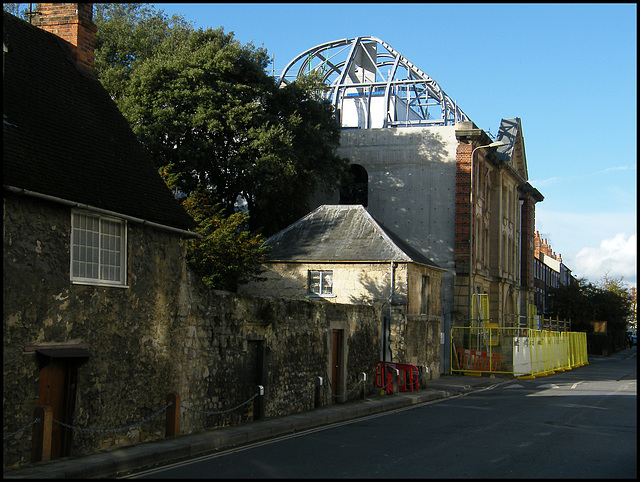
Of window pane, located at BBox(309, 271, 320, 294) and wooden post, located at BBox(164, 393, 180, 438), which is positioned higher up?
window pane, located at BBox(309, 271, 320, 294)

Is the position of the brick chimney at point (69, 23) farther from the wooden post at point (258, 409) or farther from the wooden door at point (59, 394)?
the wooden post at point (258, 409)

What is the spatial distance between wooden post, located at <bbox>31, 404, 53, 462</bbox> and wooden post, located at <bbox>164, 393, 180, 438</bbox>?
2936 millimetres

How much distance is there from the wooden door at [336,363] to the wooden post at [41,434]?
9820mm

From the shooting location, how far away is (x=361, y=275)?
27.8 m

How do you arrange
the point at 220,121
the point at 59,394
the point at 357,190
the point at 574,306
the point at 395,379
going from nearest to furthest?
the point at 59,394
the point at 395,379
the point at 220,121
the point at 357,190
the point at 574,306

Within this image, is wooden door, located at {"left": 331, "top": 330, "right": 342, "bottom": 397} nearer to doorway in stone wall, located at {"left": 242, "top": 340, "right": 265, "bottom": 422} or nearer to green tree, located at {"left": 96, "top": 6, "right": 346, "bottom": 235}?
doorway in stone wall, located at {"left": 242, "top": 340, "right": 265, "bottom": 422}

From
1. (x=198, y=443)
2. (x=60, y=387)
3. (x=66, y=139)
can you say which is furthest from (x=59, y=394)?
(x=66, y=139)

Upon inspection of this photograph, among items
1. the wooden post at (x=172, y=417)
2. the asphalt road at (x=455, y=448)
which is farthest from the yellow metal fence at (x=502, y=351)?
the wooden post at (x=172, y=417)

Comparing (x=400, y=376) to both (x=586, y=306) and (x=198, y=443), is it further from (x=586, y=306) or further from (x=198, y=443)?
(x=586, y=306)

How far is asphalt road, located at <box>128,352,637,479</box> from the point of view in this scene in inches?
395

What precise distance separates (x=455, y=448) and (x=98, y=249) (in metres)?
6.73

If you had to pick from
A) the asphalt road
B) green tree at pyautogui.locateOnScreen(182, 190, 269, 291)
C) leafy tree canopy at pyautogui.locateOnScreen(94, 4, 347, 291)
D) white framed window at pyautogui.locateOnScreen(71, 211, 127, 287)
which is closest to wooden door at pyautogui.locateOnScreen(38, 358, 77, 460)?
white framed window at pyautogui.locateOnScreen(71, 211, 127, 287)

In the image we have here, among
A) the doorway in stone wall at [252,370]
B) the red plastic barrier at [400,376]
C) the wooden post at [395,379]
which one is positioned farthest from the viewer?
the wooden post at [395,379]

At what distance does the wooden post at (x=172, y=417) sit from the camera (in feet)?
44.9
